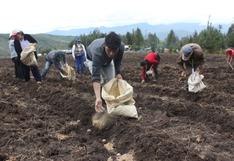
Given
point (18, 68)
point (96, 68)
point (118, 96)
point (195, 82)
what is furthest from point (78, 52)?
point (96, 68)

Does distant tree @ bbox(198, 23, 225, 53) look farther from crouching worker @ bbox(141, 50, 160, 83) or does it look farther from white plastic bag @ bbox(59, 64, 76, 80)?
white plastic bag @ bbox(59, 64, 76, 80)

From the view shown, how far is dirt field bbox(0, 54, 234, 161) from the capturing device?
17.6 ft

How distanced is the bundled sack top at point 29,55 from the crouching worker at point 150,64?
2880mm

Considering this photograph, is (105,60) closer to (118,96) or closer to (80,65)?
(118,96)

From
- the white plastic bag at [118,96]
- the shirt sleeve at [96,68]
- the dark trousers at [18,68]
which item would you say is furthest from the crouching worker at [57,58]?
the shirt sleeve at [96,68]

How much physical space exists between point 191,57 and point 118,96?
253 cm

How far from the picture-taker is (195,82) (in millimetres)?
9023

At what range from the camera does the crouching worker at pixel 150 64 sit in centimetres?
1188

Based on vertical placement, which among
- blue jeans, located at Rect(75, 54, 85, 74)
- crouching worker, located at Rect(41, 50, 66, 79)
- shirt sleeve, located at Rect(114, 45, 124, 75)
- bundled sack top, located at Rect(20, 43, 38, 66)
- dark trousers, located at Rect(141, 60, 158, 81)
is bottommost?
blue jeans, located at Rect(75, 54, 85, 74)

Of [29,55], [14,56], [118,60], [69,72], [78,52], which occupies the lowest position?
[69,72]

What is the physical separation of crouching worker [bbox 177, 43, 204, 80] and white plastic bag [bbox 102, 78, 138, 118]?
2.23 meters

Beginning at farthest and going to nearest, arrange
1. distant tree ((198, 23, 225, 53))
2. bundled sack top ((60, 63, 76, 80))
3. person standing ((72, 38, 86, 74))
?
distant tree ((198, 23, 225, 53)) → person standing ((72, 38, 86, 74)) → bundled sack top ((60, 63, 76, 80))

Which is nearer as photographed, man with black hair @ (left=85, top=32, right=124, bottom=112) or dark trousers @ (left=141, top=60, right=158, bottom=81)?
man with black hair @ (left=85, top=32, right=124, bottom=112)

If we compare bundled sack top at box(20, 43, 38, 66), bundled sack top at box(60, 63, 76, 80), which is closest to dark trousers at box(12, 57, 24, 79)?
bundled sack top at box(20, 43, 38, 66)
